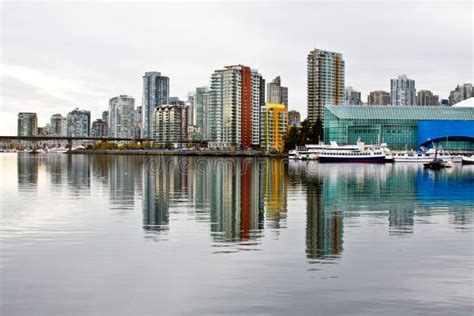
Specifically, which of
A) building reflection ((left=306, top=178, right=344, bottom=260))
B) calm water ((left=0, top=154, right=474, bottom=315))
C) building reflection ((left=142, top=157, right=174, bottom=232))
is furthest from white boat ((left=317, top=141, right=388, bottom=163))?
building reflection ((left=306, top=178, right=344, bottom=260))

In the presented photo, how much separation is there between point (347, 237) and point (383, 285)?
878 centimetres

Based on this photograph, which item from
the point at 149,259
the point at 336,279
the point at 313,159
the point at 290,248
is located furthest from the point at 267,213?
the point at 313,159

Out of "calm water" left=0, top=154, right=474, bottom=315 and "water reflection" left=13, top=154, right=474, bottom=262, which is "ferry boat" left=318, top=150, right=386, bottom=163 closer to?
"water reflection" left=13, top=154, right=474, bottom=262

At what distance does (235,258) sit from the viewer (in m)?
22.2

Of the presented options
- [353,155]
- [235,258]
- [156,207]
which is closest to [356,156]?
[353,155]

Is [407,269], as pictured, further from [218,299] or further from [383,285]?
[218,299]

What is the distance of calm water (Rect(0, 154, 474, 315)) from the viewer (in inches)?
651

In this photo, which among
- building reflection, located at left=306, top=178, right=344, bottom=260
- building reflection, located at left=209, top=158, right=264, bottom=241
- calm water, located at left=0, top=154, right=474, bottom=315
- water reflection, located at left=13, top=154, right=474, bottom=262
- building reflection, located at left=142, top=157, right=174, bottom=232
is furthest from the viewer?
building reflection, located at left=142, top=157, right=174, bottom=232

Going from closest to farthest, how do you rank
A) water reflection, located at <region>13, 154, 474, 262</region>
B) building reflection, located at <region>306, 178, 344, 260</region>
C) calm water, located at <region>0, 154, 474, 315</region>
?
calm water, located at <region>0, 154, 474, 315</region> → building reflection, located at <region>306, 178, 344, 260</region> → water reflection, located at <region>13, 154, 474, 262</region>

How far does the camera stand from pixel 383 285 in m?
18.4

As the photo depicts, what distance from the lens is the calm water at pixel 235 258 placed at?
1653 cm

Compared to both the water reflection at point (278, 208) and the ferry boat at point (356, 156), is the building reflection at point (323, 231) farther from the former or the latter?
the ferry boat at point (356, 156)

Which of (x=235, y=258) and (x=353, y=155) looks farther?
(x=353, y=155)

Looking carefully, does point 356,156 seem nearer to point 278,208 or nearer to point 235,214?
point 278,208
